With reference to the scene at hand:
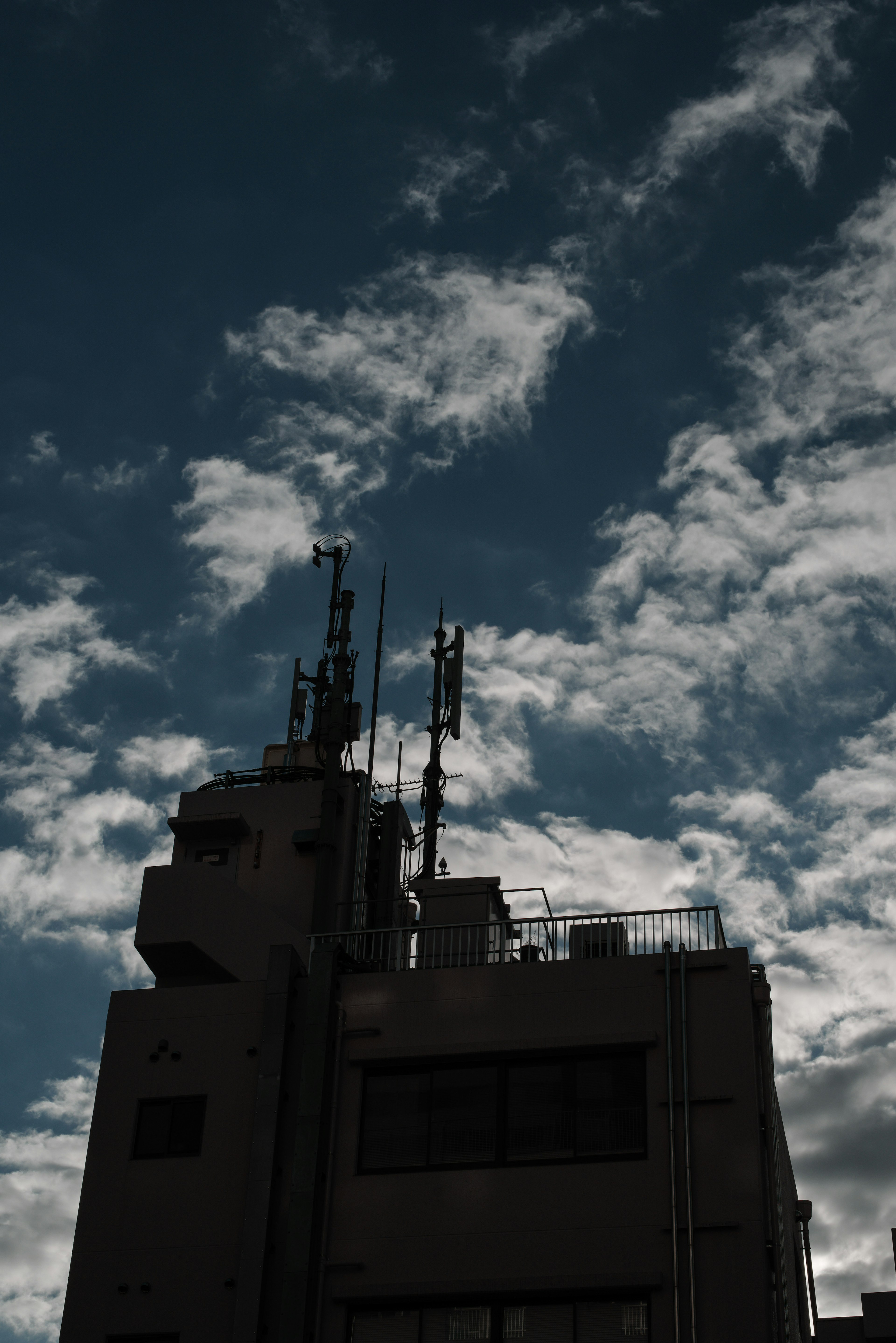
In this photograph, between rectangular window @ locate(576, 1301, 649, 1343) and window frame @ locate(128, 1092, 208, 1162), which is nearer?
rectangular window @ locate(576, 1301, 649, 1343)

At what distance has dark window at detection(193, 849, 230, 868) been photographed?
34531 millimetres

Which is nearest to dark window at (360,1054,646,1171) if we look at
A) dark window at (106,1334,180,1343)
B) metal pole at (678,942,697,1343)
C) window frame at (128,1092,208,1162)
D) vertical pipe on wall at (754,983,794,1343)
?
metal pole at (678,942,697,1343)

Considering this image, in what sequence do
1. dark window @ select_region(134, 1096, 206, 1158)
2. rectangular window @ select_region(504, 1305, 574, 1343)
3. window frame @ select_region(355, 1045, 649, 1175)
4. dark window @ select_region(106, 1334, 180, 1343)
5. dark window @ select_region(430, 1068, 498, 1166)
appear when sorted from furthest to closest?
dark window @ select_region(134, 1096, 206, 1158), dark window @ select_region(430, 1068, 498, 1166), window frame @ select_region(355, 1045, 649, 1175), dark window @ select_region(106, 1334, 180, 1343), rectangular window @ select_region(504, 1305, 574, 1343)

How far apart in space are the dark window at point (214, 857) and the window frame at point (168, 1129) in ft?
33.1

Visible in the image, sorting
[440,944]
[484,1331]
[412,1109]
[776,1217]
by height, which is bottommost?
[484,1331]

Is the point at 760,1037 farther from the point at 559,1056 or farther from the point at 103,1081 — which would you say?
the point at 103,1081

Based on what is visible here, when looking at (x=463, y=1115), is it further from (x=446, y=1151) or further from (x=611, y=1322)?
(x=611, y=1322)

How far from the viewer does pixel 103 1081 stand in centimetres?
2506

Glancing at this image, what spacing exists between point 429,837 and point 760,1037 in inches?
617

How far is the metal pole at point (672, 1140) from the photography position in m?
→ 20.7

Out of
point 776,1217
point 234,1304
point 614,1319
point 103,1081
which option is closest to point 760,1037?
point 776,1217

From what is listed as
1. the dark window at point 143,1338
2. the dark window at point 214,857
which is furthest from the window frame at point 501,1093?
the dark window at point 214,857

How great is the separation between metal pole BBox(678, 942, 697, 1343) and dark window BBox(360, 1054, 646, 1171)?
0.77 meters

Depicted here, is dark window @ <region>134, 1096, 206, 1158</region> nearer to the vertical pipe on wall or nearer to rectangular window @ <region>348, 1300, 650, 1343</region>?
rectangular window @ <region>348, 1300, 650, 1343</region>
